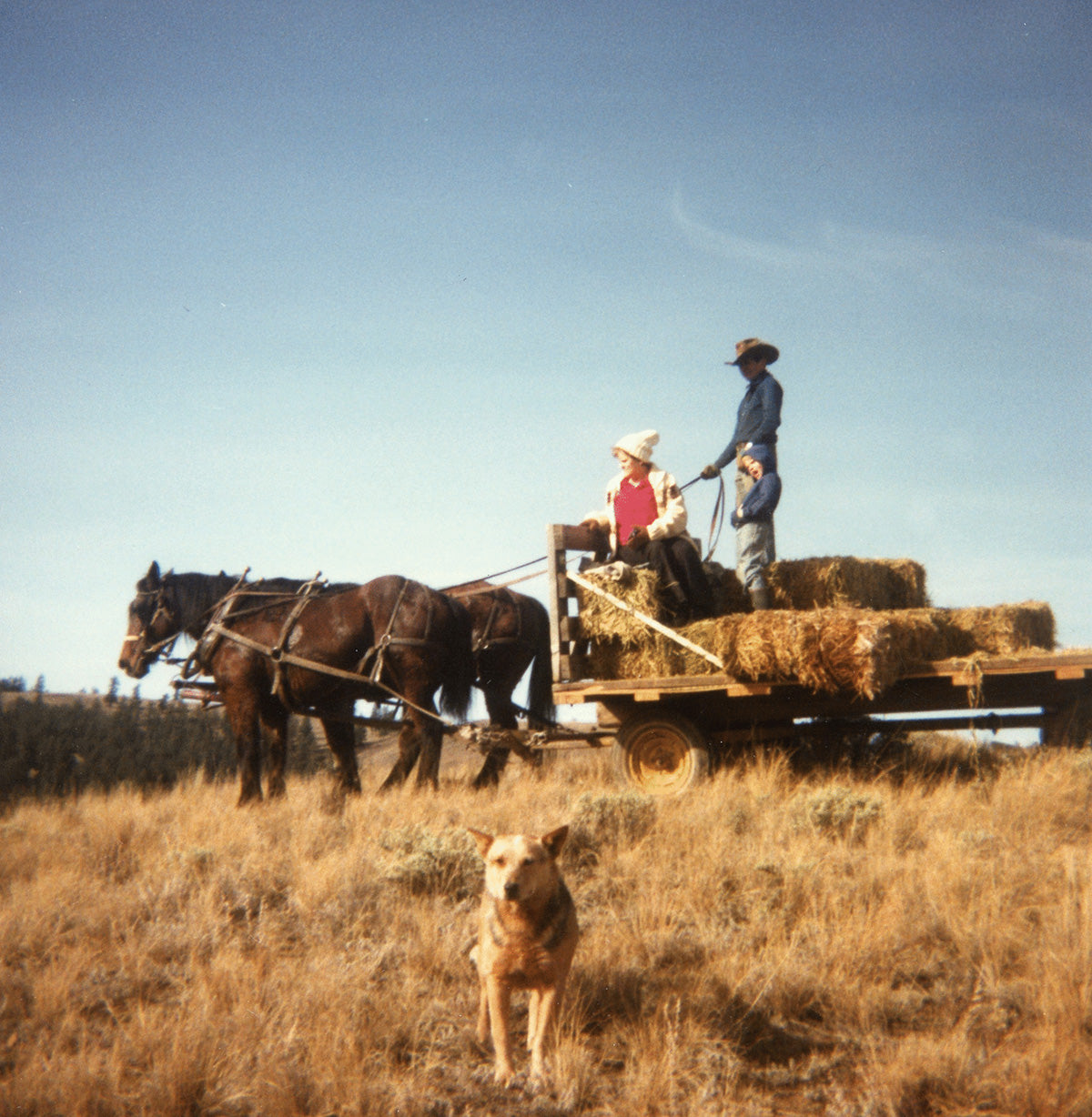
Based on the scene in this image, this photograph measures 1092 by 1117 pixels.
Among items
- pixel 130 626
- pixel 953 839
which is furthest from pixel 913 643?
pixel 130 626

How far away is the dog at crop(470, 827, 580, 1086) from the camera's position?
10.7 feet

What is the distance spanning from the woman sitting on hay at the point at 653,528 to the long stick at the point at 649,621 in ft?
1.23

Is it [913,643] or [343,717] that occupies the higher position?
[913,643]

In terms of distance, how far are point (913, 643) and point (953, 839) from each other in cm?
162

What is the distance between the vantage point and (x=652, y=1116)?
3180mm

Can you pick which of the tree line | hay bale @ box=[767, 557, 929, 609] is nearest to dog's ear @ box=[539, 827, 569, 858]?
hay bale @ box=[767, 557, 929, 609]

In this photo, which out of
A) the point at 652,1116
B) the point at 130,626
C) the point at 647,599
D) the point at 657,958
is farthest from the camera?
the point at 130,626

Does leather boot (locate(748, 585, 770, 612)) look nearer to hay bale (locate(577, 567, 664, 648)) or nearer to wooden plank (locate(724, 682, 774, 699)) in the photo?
hay bale (locate(577, 567, 664, 648))

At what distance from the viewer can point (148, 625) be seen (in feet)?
30.3

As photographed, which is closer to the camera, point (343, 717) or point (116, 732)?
point (343, 717)

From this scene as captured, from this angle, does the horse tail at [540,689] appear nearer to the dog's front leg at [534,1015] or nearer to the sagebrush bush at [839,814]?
the sagebrush bush at [839,814]

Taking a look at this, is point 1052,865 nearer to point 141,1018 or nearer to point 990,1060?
point 990,1060

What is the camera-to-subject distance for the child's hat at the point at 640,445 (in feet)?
25.6

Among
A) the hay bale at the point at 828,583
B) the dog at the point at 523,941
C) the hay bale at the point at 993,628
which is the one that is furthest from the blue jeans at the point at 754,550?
the dog at the point at 523,941
